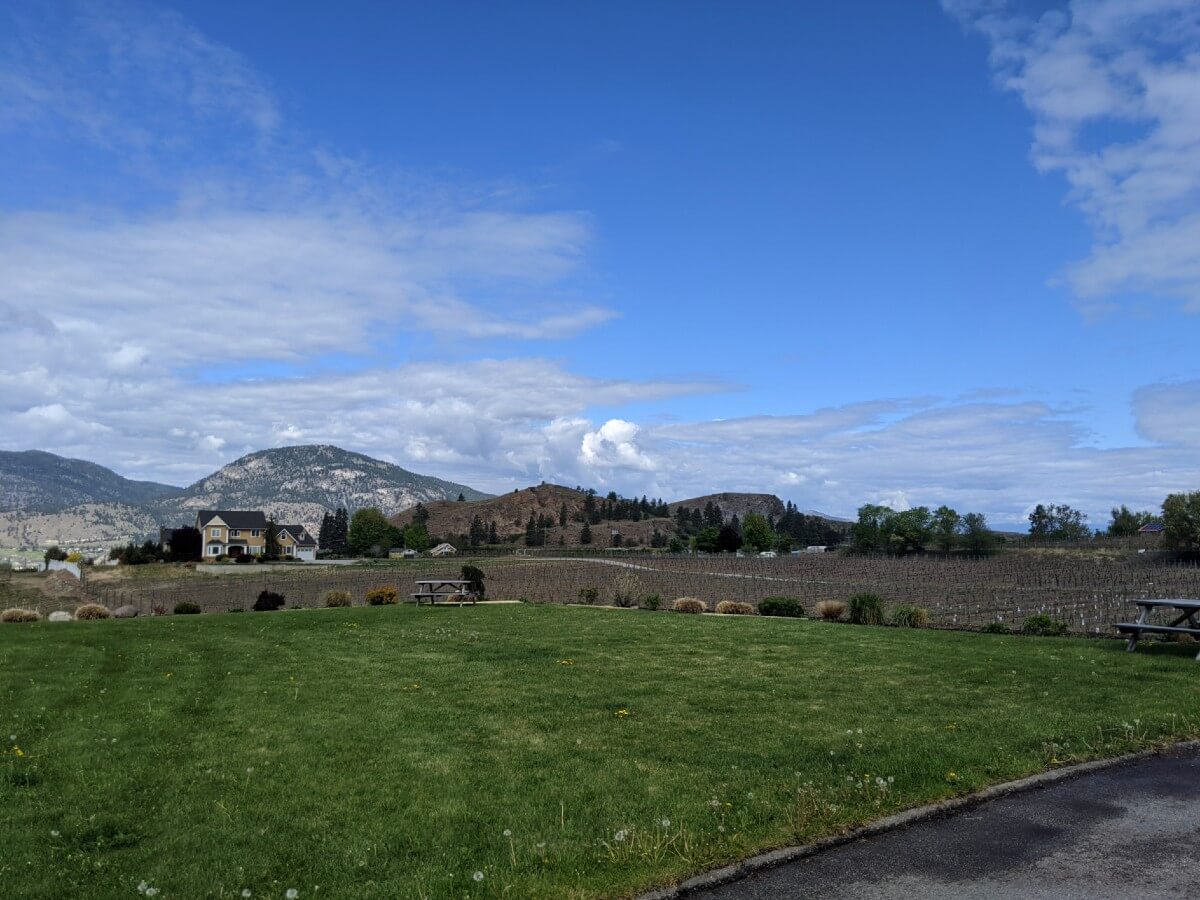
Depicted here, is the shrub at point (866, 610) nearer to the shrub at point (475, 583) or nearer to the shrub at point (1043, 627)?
the shrub at point (1043, 627)

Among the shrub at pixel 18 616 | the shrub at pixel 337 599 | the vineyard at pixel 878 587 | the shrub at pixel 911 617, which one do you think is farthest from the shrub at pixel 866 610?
the shrub at pixel 18 616

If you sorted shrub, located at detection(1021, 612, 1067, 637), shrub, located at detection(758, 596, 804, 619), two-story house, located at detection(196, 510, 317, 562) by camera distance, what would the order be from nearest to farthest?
shrub, located at detection(1021, 612, 1067, 637) < shrub, located at detection(758, 596, 804, 619) < two-story house, located at detection(196, 510, 317, 562)

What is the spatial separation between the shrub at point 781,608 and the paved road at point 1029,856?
70.3ft

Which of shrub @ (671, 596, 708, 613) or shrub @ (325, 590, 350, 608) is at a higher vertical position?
shrub @ (671, 596, 708, 613)

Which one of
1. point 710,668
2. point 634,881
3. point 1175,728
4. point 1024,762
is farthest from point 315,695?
point 1175,728

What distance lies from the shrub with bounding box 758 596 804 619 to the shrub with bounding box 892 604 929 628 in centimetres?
436

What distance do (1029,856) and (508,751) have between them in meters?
5.80

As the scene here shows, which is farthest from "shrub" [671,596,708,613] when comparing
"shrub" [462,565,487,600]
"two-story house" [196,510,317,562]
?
"two-story house" [196,510,317,562]

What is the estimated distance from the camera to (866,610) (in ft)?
88.9

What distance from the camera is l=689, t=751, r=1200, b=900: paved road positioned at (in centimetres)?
625

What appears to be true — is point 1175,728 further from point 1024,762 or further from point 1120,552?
point 1120,552

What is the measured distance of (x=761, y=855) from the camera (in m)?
6.90

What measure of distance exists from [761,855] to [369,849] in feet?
10.9

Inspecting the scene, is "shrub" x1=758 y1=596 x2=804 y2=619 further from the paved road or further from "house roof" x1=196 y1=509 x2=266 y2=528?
"house roof" x1=196 y1=509 x2=266 y2=528
